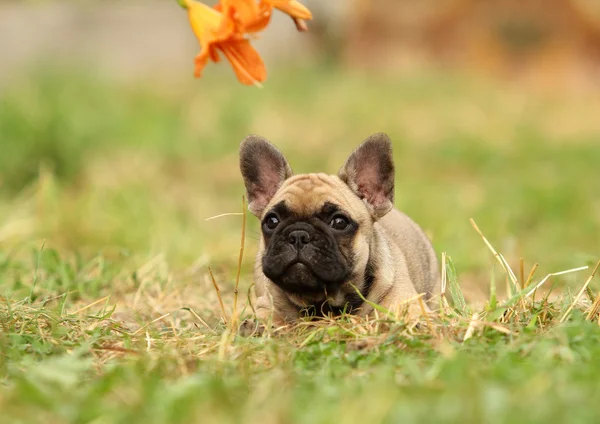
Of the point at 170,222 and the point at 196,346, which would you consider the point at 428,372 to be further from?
the point at 170,222

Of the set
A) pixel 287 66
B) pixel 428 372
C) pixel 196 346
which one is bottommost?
pixel 287 66

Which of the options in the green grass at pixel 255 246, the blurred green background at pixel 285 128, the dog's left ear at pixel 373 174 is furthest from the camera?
the blurred green background at pixel 285 128

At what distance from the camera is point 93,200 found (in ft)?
30.1

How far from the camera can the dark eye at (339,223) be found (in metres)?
5.12

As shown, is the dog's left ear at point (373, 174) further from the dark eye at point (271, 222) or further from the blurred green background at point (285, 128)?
the blurred green background at point (285, 128)

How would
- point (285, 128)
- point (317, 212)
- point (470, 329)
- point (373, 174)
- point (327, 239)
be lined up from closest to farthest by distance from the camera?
point (470, 329)
point (327, 239)
point (317, 212)
point (373, 174)
point (285, 128)

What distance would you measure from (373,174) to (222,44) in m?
1.65

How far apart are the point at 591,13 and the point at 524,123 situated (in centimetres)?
632

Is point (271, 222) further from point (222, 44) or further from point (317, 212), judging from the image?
point (222, 44)

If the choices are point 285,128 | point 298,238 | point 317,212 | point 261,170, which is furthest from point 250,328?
point 285,128

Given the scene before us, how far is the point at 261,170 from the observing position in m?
5.63

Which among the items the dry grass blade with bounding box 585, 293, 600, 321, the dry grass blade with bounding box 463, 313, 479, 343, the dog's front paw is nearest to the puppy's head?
the dog's front paw

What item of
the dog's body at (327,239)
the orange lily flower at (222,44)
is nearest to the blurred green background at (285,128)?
the dog's body at (327,239)

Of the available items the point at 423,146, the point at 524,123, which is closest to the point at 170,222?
the point at 423,146
